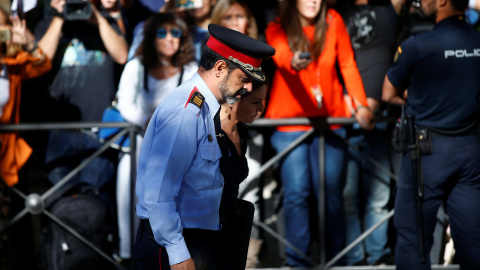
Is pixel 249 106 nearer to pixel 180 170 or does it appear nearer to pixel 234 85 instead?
pixel 234 85

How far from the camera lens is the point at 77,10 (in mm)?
5645

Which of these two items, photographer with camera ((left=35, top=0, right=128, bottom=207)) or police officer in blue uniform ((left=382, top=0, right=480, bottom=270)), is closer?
police officer in blue uniform ((left=382, top=0, right=480, bottom=270))

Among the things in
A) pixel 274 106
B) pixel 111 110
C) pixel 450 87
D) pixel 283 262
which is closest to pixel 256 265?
pixel 283 262

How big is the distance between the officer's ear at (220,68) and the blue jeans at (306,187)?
2313 mm

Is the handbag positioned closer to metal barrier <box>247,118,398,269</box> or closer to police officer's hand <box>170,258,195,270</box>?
metal barrier <box>247,118,398,269</box>

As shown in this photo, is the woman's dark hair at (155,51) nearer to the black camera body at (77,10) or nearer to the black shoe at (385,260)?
the black camera body at (77,10)

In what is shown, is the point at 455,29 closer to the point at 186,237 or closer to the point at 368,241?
the point at 368,241

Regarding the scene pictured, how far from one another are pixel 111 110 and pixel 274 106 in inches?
49.9

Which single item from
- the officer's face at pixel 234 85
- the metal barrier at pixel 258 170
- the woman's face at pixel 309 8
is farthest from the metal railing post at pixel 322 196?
the officer's face at pixel 234 85

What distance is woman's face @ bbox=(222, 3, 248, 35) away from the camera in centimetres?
554

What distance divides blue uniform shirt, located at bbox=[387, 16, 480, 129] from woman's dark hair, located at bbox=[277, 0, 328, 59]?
3.55 feet

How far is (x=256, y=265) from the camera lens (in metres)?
5.71

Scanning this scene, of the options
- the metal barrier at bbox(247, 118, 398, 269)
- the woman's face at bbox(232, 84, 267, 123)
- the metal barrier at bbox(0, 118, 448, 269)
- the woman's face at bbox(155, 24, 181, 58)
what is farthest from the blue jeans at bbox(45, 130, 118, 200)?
the woman's face at bbox(232, 84, 267, 123)

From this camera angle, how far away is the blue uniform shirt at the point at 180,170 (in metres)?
3.09
